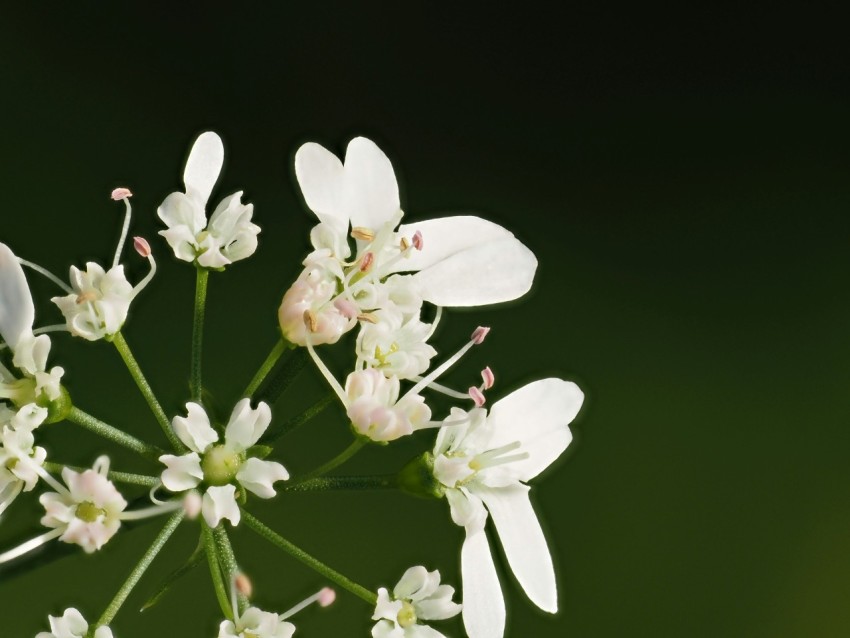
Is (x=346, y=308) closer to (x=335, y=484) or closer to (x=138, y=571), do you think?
(x=335, y=484)

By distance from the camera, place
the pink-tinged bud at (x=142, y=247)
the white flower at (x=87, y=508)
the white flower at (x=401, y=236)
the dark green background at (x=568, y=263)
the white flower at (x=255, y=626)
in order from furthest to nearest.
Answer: the dark green background at (x=568, y=263) → the white flower at (x=401, y=236) → the pink-tinged bud at (x=142, y=247) → the white flower at (x=255, y=626) → the white flower at (x=87, y=508)

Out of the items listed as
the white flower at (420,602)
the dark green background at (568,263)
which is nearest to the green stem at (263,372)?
the white flower at (420,602)

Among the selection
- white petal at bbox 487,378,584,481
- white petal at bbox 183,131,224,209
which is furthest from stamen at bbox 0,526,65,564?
white petal at bbox 487,378,584,481

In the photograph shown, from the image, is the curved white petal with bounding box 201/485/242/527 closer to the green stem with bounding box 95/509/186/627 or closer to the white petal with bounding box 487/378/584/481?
the green stem with bounding box 95/509/186/627

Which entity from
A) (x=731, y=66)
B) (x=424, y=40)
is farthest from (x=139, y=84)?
(x=731, y=66)

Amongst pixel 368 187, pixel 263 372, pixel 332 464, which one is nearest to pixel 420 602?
pixel 332 464

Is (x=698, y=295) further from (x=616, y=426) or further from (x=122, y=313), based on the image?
(x=122, y=313)

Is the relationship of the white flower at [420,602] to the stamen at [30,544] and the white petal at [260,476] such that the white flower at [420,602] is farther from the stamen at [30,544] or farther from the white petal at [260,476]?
the stamen at [30,544]
